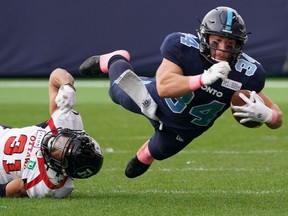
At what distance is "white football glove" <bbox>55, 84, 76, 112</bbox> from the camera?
5.49 m

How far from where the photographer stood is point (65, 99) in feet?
18.0

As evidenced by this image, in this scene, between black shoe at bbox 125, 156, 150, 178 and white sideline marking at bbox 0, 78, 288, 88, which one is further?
white sideline marking at bbox 0, 78, 288, 88

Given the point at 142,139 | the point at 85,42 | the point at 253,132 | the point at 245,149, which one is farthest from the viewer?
the point at 85,42

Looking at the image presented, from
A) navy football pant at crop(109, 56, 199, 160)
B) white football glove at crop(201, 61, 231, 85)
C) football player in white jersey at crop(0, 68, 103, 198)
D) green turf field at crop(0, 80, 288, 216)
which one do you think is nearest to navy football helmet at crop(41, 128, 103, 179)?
football player in white jersey at crop(0, 68, 103, 198)

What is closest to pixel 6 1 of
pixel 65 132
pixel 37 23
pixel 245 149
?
pixel 37 23

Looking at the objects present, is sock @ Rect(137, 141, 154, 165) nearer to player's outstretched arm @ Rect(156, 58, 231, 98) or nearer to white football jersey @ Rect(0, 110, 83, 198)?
white football jersey @ Rect(0, 110, 83, 198)

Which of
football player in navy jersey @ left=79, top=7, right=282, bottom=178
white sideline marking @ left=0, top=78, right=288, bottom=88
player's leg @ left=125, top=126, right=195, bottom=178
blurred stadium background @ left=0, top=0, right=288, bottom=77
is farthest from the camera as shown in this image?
white sideline marking @ left=0, top=78, right=288, bottom=88

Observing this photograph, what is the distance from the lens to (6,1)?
13.8 meters

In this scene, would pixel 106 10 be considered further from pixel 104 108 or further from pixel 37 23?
pixel 104 108

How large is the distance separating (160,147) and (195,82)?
1.24 m

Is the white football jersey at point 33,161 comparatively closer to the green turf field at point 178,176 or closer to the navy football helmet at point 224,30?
the green turf field at point 178,176

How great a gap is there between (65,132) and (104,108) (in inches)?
260

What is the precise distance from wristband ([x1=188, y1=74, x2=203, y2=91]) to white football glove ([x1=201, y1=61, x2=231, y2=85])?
Answer: 0.04 metres

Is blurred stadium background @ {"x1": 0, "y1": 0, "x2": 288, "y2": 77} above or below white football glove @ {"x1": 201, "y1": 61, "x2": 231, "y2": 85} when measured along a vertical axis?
below
